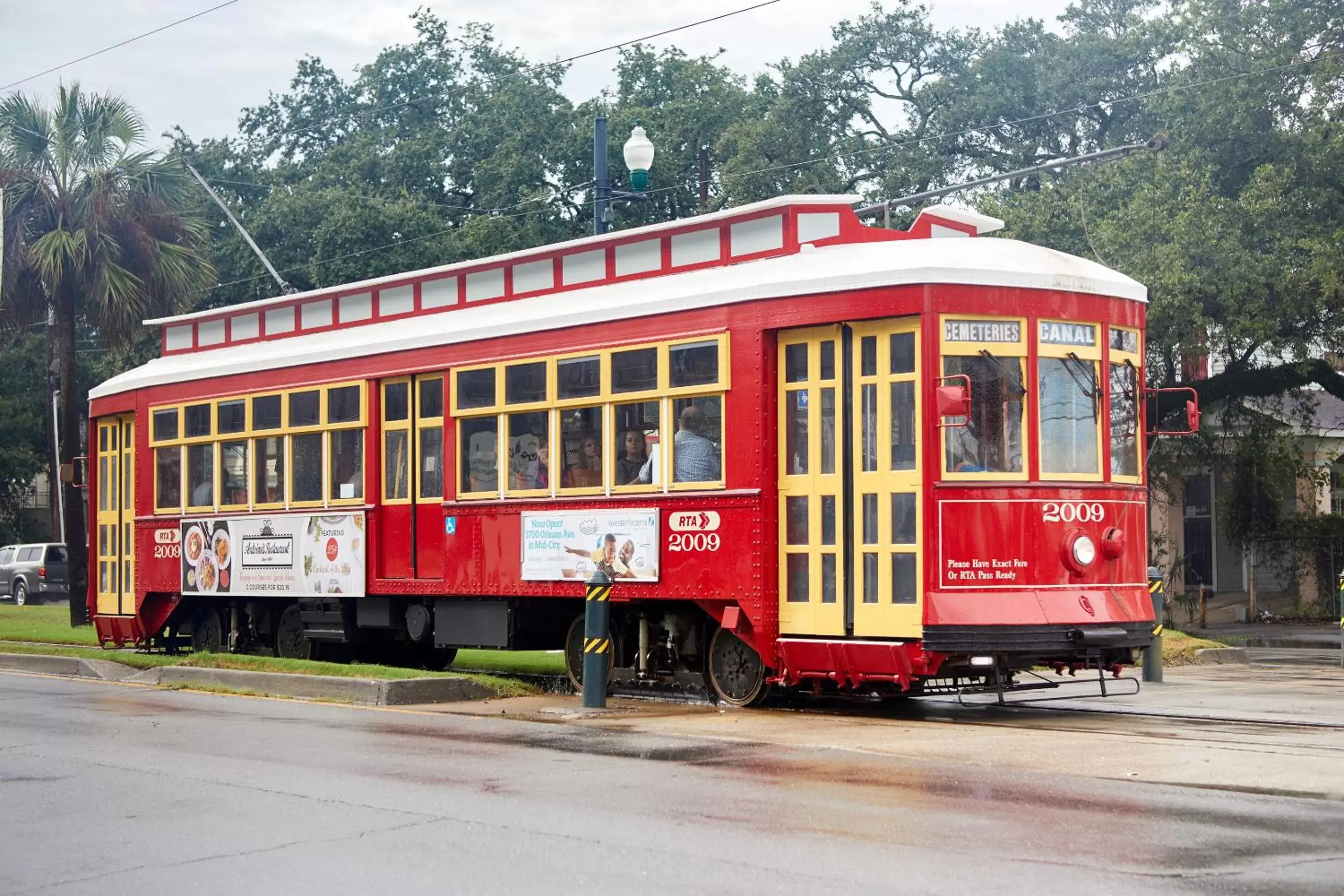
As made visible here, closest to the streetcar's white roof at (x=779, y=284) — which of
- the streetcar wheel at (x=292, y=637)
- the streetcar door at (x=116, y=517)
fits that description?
the streetcar wheel at (x=292, y=637)

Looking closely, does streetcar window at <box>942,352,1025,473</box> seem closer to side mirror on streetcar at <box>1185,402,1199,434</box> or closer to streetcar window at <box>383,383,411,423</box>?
side mirror on streetcar at <box>1185,402,1199,434</box>

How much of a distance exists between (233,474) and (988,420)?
34.4ft

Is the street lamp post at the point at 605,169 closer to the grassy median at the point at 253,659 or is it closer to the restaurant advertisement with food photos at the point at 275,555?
the restaurant advertisement with food photos at the point at 275,555

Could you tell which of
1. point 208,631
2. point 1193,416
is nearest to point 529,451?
point 1193,416

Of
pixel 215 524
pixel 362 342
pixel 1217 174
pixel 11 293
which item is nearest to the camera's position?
pixel 362 342

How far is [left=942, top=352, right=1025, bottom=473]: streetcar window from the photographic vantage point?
44.3ft

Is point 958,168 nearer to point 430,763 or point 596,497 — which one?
point 596,497

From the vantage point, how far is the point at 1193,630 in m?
31.0

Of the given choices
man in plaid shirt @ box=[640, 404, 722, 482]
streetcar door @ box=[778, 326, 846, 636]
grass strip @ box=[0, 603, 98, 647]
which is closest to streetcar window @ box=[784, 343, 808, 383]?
streetcar door @ box=[778, 326, 846, 636]

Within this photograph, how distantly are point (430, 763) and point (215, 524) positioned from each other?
35.5ft

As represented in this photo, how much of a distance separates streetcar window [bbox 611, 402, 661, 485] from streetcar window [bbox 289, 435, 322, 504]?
16.4 feet

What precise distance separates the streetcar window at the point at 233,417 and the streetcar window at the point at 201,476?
0.37 m

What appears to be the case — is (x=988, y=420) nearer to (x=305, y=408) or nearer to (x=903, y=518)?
(x=903, y=518)

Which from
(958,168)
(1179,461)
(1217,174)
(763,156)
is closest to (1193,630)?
(1179,461)
